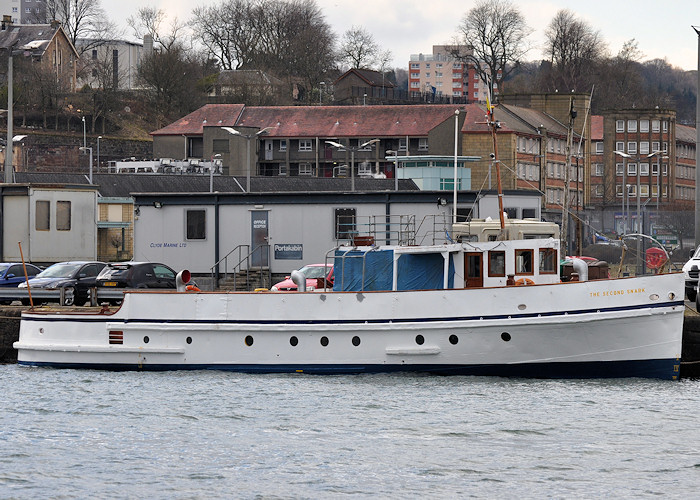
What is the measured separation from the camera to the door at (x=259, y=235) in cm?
4147

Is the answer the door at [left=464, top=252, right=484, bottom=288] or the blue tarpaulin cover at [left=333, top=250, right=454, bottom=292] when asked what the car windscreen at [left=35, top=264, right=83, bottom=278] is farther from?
the door at [left=464, top=252, right=484, bottom=288]

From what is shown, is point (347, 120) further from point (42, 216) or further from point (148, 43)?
point (42, 216)

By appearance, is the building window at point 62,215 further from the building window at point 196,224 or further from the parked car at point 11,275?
the building window at point 196,224

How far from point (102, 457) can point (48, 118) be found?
102m

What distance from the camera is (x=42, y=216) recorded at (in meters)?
47.9

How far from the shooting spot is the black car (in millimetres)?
35500

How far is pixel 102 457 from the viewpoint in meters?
22.3

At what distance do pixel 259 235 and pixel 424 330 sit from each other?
1402 cm

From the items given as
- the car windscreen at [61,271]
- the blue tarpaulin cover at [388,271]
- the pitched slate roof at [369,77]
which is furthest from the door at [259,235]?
the pitched slate roof at [369,77]

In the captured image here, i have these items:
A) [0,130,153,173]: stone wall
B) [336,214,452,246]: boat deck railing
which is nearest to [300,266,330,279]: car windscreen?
[336,214,452,246]: boat deck railing

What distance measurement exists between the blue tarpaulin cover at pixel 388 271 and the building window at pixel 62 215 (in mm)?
21686

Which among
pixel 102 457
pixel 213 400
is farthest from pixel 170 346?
pixel 102 457

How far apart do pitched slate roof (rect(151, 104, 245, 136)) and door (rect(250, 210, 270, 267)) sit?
6575 cm

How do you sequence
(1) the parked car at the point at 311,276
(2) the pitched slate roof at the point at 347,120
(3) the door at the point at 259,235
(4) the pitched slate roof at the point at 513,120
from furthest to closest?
(2) the pitched slate roof at the point at 347,120, (4) the pitched slate roof at the point at 513,120, (3) the door at the point at 259,235, (1) the parked car at the point at 311,276
